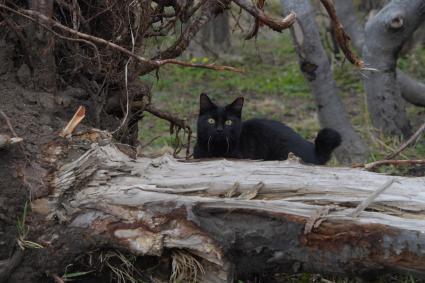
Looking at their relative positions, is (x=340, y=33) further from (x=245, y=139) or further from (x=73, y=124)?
(x=73, y=124)

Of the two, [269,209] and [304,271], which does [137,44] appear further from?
[304,271]

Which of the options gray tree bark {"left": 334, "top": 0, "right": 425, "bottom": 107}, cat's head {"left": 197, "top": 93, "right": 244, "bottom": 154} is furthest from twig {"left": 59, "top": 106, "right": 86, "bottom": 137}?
Result: gray tree bark {"left": 334, "top": 0, "right": 425, "bottom": 107}

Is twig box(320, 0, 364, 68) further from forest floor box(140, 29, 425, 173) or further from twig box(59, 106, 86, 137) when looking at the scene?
forest floor box(140, 29, 425, 173)

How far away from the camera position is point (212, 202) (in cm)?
327

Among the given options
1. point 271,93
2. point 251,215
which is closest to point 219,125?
Result: point 251,215

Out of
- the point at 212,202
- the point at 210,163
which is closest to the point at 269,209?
the point at 212,202

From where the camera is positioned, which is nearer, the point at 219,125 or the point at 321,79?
the point at 219,125

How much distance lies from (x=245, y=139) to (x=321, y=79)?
1.58 metres

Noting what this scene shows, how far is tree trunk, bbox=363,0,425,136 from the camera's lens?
6.39 m

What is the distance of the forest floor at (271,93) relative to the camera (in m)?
7.62

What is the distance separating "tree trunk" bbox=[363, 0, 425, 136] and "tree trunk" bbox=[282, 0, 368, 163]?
41 cm

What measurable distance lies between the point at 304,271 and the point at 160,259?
0.74 m

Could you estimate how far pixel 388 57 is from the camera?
6691 millimetres

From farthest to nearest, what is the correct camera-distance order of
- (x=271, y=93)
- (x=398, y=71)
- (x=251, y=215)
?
1. (x=271, y=93)
2. (x=398, y=71)
3. (x=251, y=215)
